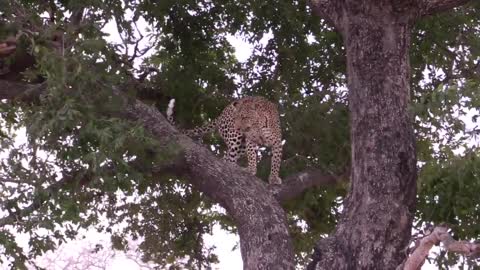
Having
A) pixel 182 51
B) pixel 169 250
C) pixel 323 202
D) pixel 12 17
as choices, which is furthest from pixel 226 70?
pixel 12 17

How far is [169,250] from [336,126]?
385 cm

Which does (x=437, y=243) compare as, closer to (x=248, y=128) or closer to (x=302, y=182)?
(x=302, y=182)

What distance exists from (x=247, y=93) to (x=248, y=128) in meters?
0.54

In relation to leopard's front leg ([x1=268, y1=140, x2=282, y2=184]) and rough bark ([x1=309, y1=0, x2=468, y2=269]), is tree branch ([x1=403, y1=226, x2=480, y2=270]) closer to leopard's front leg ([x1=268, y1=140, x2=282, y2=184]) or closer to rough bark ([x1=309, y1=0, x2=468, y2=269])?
rough bark ([x1=309, y1=0, x2=468, y2=269])

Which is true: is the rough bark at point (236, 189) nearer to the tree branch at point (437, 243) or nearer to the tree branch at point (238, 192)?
the tree branch at point (238, 192)

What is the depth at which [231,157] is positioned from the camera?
36.0 feet

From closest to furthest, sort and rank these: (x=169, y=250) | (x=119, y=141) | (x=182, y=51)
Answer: (x=119, y=141) → (x=182, y=51) → (x=169, y=250)

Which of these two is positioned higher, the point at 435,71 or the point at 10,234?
the point at 435,71

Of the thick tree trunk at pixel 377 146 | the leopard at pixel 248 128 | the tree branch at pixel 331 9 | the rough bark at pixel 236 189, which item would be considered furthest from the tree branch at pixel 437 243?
the leopard at pixel 248 128

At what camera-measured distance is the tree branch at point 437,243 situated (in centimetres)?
574

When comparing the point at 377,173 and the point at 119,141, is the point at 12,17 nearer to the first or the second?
the point at 119,141

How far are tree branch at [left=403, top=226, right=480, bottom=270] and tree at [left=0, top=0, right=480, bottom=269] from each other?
4.05 feet

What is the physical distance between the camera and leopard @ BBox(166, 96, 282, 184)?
10836 mm

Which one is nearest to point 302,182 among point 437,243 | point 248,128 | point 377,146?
point 248,128
